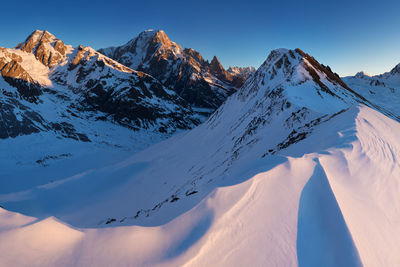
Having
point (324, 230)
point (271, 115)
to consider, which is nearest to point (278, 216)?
point (324, 230)

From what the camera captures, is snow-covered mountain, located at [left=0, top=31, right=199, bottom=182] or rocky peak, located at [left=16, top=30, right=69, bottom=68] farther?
rocky peak, located at [left=16, top=30, right=69, bottom=68]

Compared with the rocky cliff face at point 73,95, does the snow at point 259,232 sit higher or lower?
lower

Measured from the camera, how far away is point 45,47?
171 m

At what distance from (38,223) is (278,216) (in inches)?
311

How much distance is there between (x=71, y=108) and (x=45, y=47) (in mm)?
112132

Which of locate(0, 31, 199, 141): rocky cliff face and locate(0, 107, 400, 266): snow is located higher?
locate(0, 31, 199, 141): rocky cliff face

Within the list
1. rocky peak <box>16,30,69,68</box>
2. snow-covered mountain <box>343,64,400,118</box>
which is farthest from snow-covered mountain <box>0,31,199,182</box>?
snow-covered mountain <box>343,64,400,118</box>

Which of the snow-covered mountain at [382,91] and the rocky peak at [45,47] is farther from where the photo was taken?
the rocky peak at [45,47]

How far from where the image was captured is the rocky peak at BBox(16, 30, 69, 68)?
165 metres

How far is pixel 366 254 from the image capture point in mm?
4637

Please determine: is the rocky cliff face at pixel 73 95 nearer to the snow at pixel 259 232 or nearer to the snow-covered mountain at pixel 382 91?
the snow at pixel 259 232

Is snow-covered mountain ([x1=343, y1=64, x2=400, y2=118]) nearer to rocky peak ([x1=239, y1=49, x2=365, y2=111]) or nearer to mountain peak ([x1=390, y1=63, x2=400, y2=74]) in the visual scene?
mountain peak ([x1=390, y1=63, x2=400, y2=74])

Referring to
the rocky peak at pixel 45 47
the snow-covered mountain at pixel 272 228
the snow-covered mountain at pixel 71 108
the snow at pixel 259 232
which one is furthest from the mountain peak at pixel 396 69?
the rocky peak at pixel 45 47

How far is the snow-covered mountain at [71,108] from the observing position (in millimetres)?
68188
